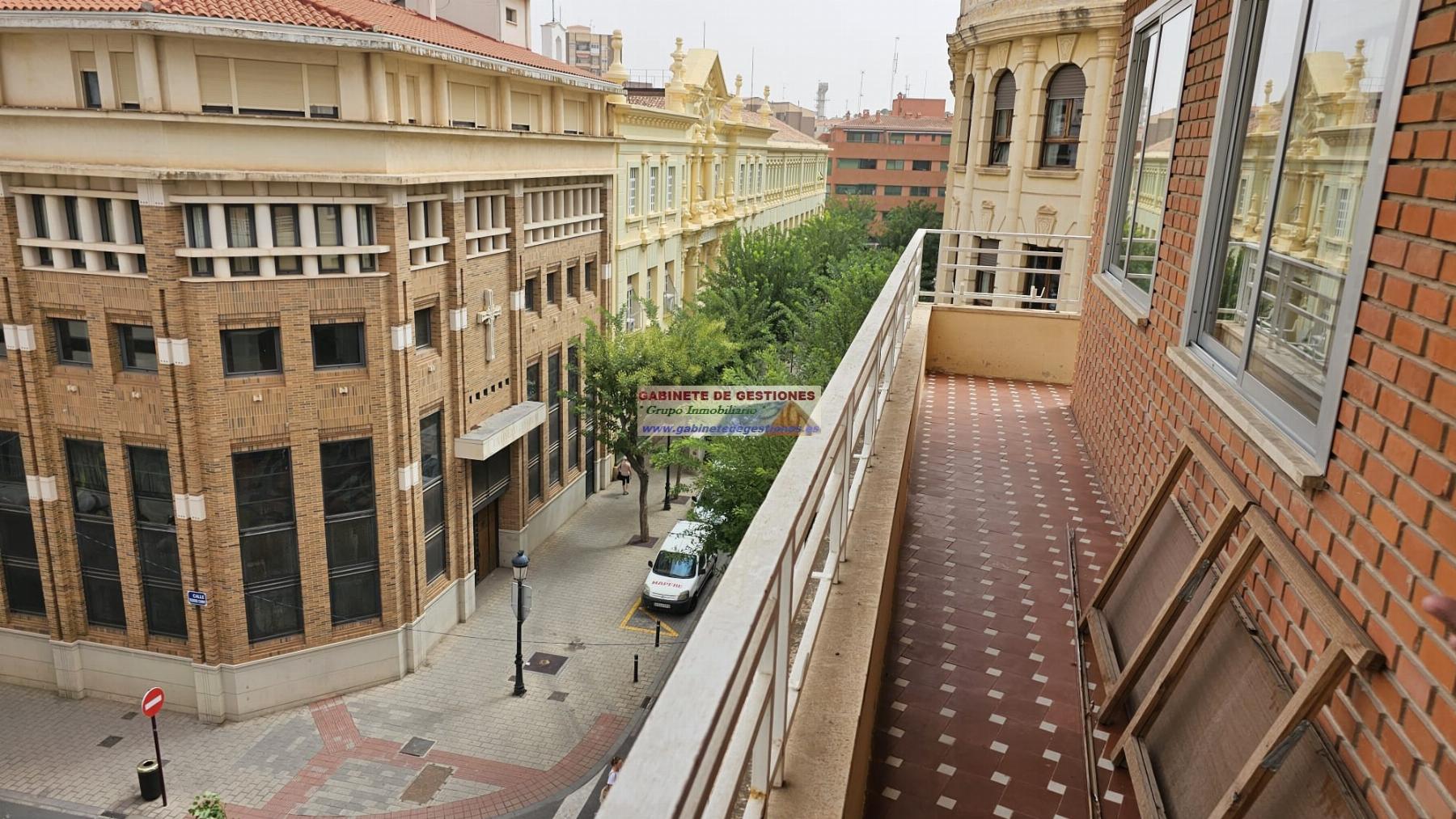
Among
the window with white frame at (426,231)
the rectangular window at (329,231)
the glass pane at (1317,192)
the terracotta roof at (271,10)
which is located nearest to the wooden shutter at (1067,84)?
the terracotta roof at (271,10)

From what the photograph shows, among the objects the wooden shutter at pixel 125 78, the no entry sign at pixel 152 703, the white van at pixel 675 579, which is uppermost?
the wooden shutter at pixel 125 78

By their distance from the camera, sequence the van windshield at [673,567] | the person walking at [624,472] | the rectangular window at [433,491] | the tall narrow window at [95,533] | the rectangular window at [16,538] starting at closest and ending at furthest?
1. the tall narrow window at [95,533]
2. the rectangular window at [16,538]
3. the rectangular window at [433,491]
4. the van windshield at [673,567]
5. the person walking at [624,472]

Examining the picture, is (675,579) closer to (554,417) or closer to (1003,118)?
(554,417)

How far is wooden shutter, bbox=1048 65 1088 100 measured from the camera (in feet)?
72.2

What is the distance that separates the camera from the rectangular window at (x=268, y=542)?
17891 millimetres

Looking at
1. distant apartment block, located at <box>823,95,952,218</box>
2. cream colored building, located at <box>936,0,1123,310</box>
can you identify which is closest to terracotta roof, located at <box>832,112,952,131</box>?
distant apartment block, located at <box>823,95,952,218</box>

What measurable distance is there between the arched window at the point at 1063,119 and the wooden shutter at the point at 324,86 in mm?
16078

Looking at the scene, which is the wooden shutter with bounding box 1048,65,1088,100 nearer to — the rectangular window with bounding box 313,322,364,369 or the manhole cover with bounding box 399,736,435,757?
the rectangular window with bounding box 313,322,364,369

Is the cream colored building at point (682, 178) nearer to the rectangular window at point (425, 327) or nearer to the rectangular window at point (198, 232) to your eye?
the rectangular window at point (425, 327)

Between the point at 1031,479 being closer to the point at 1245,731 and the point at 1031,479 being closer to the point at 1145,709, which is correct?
the point at 1145,709

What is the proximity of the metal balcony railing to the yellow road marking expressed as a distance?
63.6ft

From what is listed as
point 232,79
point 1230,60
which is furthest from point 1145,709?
point 232,79

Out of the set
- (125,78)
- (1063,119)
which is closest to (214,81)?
(125,78)

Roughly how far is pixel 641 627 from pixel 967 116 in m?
16.5
